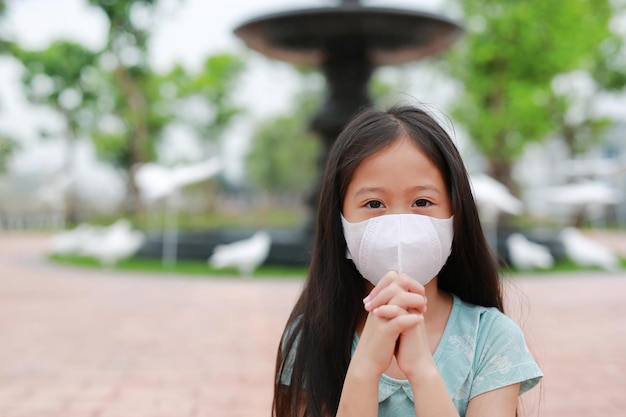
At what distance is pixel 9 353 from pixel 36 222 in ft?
85.7

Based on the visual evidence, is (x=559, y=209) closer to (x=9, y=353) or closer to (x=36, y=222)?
(x=36, y=222)

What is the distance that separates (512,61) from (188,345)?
1507 cm

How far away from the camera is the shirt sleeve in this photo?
146 cm

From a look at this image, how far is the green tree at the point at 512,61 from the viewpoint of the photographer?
1728 centimetres

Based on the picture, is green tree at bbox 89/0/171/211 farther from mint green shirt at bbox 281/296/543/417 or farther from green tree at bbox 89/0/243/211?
mint green shirt at bbox 281/296/543/417

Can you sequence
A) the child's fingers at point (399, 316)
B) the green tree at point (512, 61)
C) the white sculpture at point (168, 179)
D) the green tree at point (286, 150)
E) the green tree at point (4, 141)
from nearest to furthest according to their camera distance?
1. the child's fingers at point (399, 316)
2. the green tree at point (4, 141)
3. the white sculpture at point (168, 179)
4. the green tree at point (512, 61)
5. the green tree at point (286, 150)

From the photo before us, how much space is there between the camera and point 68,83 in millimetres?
25625

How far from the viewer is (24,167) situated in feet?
122

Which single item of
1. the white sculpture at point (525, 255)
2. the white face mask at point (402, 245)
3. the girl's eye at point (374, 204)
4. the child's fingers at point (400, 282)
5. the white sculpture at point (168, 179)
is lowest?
the white sculpture at point (525, 255)

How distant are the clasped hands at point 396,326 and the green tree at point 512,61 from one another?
1710 cm

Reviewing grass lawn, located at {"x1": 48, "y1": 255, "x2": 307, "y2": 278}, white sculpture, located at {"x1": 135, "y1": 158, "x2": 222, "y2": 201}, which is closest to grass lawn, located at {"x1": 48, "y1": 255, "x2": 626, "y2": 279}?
grass lawn, located at {"x1": 48, "y1": 255, "x2": 307, "y2": 278}

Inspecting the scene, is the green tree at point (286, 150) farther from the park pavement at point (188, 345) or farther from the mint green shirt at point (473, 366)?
the mint green shirt at point (473, 366)

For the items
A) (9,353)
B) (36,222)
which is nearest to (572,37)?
(9,353)

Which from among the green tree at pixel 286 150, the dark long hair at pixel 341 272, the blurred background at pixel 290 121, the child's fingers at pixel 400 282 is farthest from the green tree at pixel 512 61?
the child's fingers at pixel 400 282
